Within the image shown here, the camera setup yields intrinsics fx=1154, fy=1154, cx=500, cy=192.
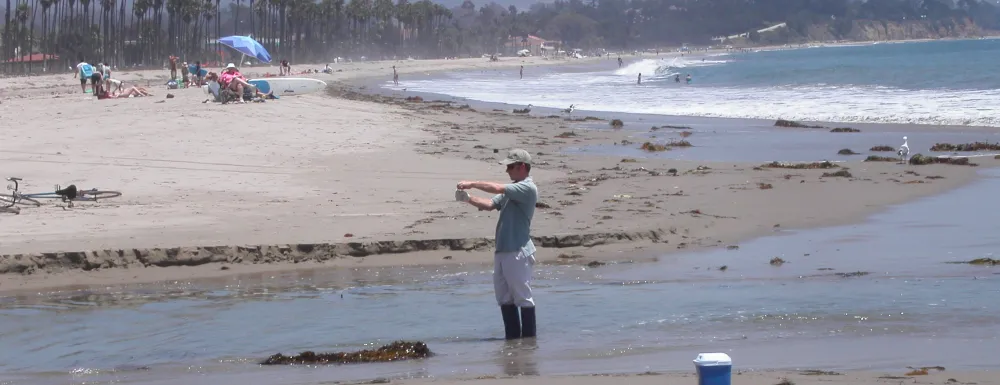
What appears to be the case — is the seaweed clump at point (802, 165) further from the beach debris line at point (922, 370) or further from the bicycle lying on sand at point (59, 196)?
the beach debris line at point (922, 370)

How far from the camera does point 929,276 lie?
9234 mm

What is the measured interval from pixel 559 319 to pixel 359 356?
Result: 170cm

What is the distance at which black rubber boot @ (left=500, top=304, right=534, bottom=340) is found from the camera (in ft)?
24.0

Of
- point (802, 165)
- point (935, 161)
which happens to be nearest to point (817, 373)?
point (802, 165)

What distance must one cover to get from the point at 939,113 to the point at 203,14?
9588cm

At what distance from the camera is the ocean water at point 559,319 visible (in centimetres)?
666

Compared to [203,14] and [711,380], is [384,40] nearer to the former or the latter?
[203,14]

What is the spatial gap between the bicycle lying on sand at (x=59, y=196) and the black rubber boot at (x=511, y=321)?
6273 mm

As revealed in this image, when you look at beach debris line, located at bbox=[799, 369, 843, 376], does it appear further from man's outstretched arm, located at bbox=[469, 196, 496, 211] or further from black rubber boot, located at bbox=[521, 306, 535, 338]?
man's outstretched arm, located at bbox=[469, 196, 496, 211]

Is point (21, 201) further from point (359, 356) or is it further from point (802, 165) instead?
point (802, 165)

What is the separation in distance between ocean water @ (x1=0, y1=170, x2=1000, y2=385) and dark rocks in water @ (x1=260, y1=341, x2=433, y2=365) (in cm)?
12

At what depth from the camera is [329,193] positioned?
1348 cm

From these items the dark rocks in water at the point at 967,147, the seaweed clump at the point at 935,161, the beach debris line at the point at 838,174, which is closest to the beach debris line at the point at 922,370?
the beach debris line at the point at 838,174

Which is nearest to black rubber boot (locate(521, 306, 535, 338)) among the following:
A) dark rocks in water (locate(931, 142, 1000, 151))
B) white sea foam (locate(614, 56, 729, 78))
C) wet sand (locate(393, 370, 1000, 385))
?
wet sand (locate(393, 370, 1000, 385))
